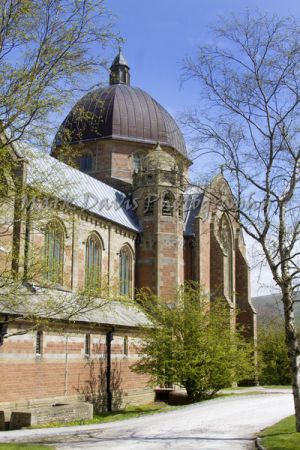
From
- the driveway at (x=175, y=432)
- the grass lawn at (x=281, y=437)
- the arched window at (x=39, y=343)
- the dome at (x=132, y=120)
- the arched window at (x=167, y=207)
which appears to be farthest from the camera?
the dome at (x=132, y=120)

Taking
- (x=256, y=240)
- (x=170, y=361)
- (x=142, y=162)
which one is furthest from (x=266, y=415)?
(x=142, y=162)

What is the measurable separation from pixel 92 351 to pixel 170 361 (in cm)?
319

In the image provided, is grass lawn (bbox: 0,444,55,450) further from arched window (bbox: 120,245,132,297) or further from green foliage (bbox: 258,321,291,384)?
green foliage (bbox: 258,321,291,384)

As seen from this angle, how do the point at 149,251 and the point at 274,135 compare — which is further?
the point at 149,251

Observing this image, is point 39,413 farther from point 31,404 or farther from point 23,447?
point 23,447

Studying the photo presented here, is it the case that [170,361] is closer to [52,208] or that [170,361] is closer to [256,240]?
[256,240]

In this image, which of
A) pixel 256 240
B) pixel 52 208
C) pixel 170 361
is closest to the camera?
pixel 52 208

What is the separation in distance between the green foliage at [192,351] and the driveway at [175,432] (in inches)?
115

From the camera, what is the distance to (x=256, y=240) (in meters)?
14.1

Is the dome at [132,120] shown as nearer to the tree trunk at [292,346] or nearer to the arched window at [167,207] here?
the arched window at [167,207]

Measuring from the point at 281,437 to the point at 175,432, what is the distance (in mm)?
2804

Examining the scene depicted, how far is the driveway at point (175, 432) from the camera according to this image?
40.2ft

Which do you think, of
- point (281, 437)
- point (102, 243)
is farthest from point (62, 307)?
point (102, 243)

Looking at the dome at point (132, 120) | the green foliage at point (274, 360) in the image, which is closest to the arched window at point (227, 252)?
the green foliage at point (274, 360)
